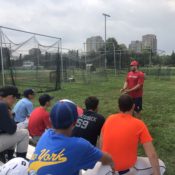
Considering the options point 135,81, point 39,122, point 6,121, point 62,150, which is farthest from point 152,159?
point 135,81

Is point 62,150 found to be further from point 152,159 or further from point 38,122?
point 38,122

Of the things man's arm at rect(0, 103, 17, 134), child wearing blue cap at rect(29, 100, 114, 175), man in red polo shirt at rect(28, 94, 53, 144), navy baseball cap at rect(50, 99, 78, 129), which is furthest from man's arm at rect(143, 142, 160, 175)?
man in red polo shirt at rect(28, 94, 53, 144)

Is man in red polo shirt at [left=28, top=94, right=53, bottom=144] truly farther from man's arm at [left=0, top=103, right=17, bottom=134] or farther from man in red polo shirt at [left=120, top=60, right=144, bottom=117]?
man in red polo shirt at [left=120, top=60, right=144, bottom=117]

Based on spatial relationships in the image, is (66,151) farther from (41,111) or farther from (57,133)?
(41,111)

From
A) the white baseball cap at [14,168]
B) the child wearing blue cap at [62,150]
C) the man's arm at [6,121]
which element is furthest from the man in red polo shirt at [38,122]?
the child wearing blue cap at [62,150]

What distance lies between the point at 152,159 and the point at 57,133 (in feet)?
4.73

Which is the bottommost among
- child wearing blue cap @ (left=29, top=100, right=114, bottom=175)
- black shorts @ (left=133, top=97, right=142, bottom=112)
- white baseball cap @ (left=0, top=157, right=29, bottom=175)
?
black shorts @ (left=133, top=97, right=142, bottom=112)

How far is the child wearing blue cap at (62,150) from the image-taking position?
279cm

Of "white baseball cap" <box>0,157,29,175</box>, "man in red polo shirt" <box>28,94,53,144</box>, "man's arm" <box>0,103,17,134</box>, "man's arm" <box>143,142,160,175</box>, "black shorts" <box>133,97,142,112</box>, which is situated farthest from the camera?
"black shorts" <box>133,97,142,112</box>

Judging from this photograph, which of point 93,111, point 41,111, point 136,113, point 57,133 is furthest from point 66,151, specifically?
point 136,113

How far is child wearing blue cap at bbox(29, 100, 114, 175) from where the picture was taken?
9.17ft

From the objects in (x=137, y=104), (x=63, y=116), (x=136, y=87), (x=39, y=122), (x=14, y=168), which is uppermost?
(x=63, y=116)

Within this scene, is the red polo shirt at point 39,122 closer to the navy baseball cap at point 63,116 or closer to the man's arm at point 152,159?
the man's arm at point 152,159

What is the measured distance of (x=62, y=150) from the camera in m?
2.81
